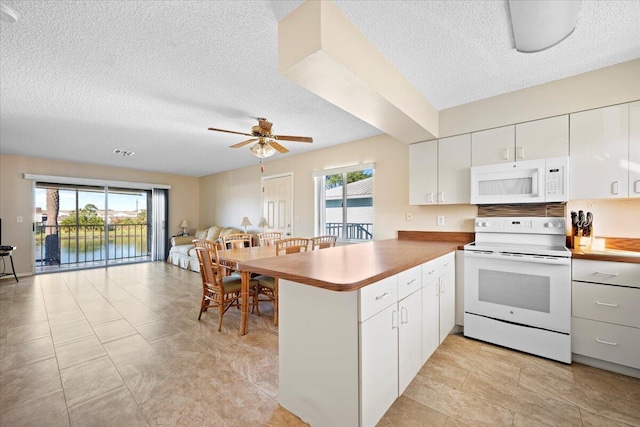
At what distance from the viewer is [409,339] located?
1.67 m

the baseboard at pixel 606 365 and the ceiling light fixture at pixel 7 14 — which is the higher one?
the ceiling light fixture at pixel 7 14

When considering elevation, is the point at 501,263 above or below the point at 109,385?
above

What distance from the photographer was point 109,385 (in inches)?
72.6

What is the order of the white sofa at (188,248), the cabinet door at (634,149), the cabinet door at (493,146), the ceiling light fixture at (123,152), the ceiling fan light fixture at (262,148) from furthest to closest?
the white sofa at (188,248)
the ceiling light fixture at (123,152)
the ceiling fan light fixture at (262,148)
the cabinet door at (493,146)
the cabinet door at (634,149)

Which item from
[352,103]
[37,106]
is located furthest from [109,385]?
[37,106]

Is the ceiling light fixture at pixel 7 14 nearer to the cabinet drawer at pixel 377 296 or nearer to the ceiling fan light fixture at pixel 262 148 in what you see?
the ceiling fan light fixture at pixel 262 148

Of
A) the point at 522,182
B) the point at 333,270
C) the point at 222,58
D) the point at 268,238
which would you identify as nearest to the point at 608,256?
the point at 522,182

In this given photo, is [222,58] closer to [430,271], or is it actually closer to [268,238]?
[430,271]

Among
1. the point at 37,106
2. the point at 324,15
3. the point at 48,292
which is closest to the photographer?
the point at 324,15

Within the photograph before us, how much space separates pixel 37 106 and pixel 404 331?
13.5 feet

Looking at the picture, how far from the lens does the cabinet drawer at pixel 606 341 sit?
6.11 feet

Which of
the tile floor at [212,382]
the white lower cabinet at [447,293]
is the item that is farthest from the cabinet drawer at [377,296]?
the white lower cabinet at [447,293]

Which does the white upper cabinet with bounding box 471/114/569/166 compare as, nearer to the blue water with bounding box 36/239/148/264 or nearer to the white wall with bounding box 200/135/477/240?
the white wall with bounding box 200/135/477/240

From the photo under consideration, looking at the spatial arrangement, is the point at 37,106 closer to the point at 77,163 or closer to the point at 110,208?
the point at 77,163
